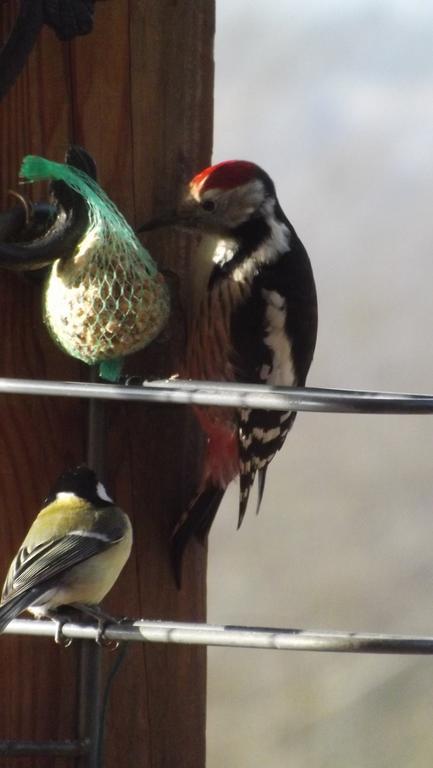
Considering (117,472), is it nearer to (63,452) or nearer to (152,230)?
(63,452)

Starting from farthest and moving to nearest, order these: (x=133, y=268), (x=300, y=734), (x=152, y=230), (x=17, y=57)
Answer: (x=300, y=734), (x=152, y=230), (x=133, y=268), (x=17, y=57)

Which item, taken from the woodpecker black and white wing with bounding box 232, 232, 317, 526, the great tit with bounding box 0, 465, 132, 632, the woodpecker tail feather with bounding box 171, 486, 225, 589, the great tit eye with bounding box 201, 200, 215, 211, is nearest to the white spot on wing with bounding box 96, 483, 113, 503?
the great tit with bounding box 0, 465, 132, 632

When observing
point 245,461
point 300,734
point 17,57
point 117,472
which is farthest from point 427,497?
point 17,57

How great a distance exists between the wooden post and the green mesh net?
0.10 metres

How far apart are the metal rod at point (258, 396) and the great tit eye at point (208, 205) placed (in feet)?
2.14

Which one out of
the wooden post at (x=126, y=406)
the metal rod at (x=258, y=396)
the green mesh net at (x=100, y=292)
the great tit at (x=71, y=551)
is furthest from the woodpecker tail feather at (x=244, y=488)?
the metal rod at (x=258, y=396)

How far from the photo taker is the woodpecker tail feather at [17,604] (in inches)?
90.9

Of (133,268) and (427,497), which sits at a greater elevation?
(133,268)

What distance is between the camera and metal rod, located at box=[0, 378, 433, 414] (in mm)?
1899

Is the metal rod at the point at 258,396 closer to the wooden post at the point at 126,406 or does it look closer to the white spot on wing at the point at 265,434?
the wooden post at the point at 126,406

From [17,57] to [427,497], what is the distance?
8.77 ft

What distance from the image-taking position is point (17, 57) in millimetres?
2250

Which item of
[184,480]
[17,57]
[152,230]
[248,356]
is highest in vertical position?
[17,57]

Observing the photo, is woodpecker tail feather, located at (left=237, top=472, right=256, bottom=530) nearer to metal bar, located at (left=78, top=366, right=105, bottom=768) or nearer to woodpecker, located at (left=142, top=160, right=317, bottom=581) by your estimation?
woodpecker, located at (left=142, top=160, right=317, bottom=581)
